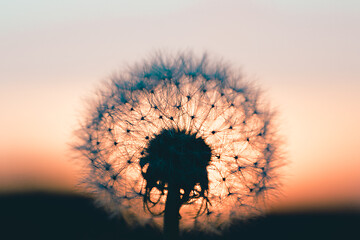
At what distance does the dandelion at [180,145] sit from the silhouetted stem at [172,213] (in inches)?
0.4

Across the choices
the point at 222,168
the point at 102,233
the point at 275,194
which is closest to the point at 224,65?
the point at 222,168

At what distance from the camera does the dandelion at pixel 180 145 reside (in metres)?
3.37

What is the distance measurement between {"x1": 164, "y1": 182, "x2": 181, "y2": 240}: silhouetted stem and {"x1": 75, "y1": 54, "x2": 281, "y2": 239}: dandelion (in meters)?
0.01

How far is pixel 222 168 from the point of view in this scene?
3541 mm

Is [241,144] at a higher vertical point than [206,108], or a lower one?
lower

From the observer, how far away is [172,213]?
3.37m

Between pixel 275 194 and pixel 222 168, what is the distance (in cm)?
82

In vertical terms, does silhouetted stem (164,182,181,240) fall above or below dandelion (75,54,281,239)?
below

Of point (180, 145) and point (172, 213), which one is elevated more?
point (180, 145)

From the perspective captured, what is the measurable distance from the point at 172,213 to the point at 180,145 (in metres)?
0.76

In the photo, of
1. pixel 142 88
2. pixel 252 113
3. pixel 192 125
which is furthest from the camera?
pixel 252 113

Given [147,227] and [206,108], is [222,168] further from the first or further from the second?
[147,227]

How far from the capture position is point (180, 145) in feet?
10.9

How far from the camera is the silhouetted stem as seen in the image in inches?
131
